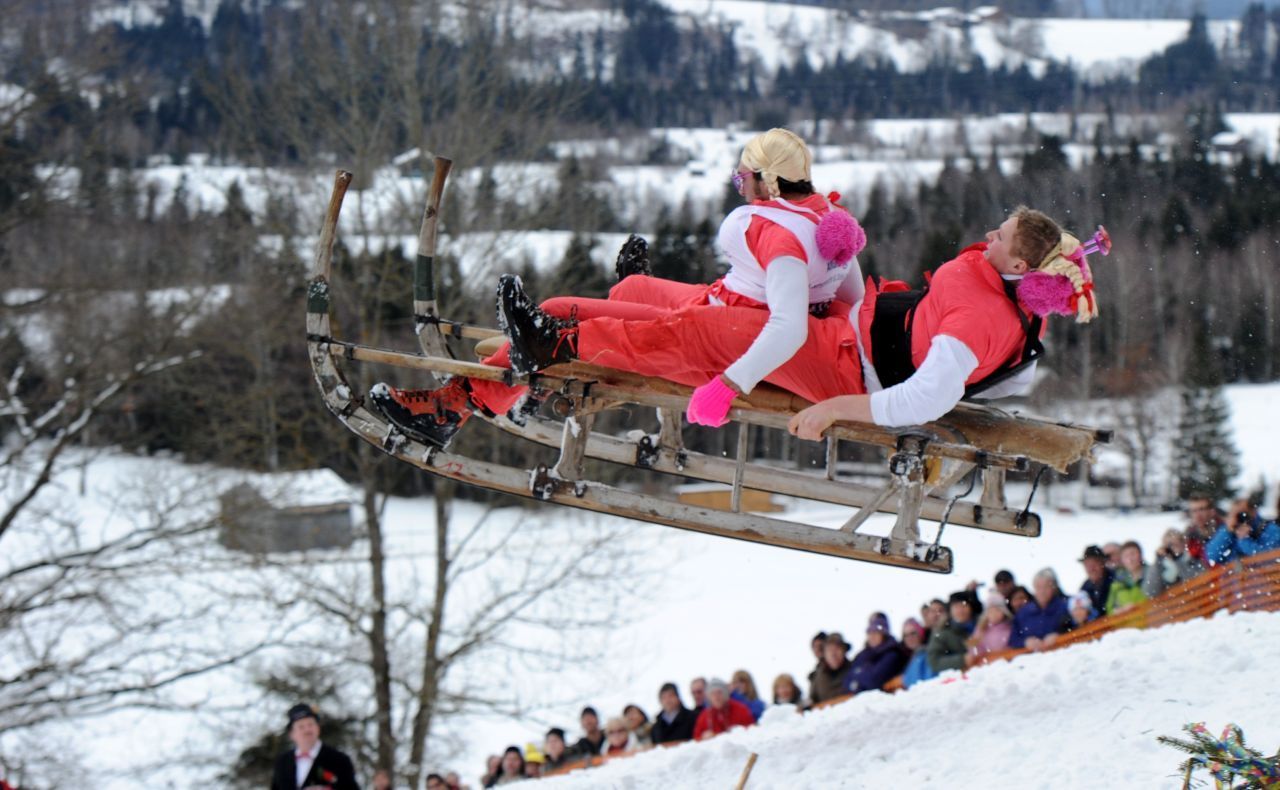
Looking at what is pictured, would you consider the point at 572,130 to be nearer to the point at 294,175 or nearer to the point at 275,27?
the point at 294,175

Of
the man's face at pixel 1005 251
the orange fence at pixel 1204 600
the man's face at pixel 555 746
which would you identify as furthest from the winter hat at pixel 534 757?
the man's face at pixel 1005 251

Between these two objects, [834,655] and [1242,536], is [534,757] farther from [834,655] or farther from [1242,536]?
[1242,536]

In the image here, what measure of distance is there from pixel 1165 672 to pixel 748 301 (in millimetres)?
2895

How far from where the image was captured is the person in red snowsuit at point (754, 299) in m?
4.86

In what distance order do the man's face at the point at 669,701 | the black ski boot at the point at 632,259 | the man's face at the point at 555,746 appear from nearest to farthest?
the black ski boot at the point at 632,259, the man's face at the point at 669,701, the man's face at the point at 555,746

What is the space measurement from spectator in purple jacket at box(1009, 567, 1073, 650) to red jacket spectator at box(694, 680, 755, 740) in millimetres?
1919

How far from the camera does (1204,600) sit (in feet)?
24.9

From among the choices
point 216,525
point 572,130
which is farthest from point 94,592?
point 572,130

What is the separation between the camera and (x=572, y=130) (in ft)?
71.4

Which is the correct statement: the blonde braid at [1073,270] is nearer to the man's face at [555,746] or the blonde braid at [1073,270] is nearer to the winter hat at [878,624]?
the winter hat at [878,624]

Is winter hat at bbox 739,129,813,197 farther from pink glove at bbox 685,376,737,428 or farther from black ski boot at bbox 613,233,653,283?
black ski boot at bbox 613,233,653,283

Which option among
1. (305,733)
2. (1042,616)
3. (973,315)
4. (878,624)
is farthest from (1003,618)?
(305,733)

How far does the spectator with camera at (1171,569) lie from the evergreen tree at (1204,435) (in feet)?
73.9

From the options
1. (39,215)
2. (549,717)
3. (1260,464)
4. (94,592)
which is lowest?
(549,717)
